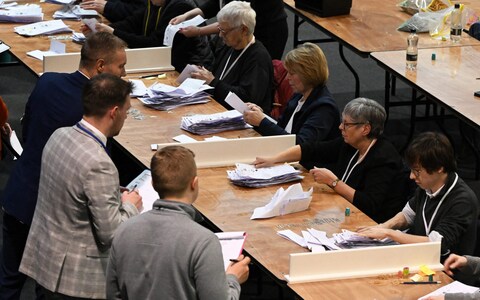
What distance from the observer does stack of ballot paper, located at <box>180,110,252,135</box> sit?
591 cm

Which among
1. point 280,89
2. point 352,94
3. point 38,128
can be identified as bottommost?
point 352,94

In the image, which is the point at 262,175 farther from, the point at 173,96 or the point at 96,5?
the point at 96,5

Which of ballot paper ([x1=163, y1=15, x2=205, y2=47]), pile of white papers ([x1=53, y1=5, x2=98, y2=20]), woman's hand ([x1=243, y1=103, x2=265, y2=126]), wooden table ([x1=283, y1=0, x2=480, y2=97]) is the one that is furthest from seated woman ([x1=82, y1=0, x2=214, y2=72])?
woman's hand ([x1=243, y1=103, x2=265, y2=126])

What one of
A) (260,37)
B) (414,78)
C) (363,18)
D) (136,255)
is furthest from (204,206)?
(363,18)

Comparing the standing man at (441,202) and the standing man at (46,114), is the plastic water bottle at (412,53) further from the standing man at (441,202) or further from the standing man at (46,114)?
the standing man at (46,114)

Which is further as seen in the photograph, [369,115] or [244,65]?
[244,65]

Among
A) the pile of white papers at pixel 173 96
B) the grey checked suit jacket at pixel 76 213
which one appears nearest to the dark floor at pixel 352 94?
the pile of white papers at pixel 173 96

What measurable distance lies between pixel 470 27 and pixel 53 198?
174 inches

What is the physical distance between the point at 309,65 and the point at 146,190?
1479 millimetres

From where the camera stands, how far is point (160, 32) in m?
7.48

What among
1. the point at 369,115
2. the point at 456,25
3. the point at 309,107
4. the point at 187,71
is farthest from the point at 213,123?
the point at 456,25

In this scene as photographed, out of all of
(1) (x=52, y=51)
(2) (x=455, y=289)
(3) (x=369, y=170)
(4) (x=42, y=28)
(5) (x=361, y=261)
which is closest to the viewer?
(2) (x=455, y=289)

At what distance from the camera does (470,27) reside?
7750mm

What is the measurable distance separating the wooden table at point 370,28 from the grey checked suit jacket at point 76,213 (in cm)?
342
